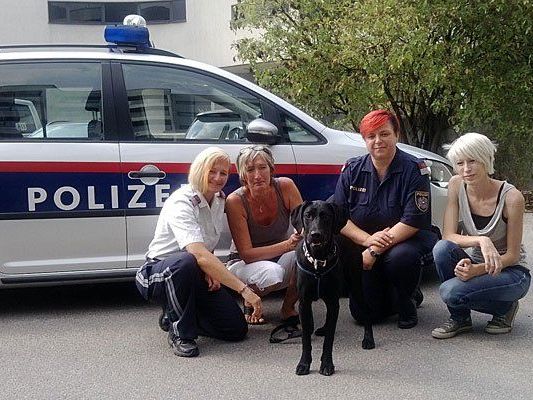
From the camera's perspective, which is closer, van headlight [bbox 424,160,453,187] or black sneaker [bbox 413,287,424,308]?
black sneaker [bbox 413,287,424,308]

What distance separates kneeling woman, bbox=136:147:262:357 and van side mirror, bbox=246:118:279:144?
1.91ft

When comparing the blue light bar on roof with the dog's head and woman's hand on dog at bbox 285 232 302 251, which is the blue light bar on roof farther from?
the dog's head

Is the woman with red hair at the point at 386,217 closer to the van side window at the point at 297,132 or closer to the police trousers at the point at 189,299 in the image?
the van side window at the point at 297,132

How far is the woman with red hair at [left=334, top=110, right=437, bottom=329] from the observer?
14.3 feet

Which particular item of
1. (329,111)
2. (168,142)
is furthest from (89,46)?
(329,111)

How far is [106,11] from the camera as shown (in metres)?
19.6

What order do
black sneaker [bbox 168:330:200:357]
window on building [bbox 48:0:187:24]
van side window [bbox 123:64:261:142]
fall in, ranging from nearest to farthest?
black sneaker [bbox 168:330:200:357] < van side window [bbox 123:64:261:142] < window on building [bbox 48:0:187:24]

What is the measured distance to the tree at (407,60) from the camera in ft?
27.0

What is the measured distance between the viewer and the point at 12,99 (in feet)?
15.5

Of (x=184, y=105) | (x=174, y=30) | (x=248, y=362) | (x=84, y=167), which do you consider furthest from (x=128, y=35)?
(x=174, y=30)

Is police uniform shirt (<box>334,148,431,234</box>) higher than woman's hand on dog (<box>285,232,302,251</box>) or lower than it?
higher

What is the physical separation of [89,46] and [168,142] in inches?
39.0

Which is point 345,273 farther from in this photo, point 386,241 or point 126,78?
point 126,78

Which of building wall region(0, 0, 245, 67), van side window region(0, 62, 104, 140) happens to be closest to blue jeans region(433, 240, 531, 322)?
van side window region(0, 62, 104, 140)
